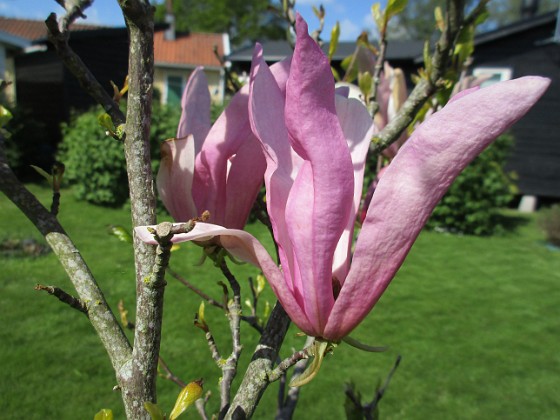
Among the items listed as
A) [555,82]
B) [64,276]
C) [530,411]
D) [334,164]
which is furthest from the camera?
[555,82]

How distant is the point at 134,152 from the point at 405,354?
4.17 meters

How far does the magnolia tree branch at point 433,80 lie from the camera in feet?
3.16

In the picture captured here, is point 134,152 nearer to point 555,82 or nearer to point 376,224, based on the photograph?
point 376,224

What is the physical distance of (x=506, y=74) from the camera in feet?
37.5

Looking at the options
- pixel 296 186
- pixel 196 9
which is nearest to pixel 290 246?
pixel 296 186

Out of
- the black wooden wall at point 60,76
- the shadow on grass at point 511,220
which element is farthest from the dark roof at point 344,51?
the shadow on grass at point 511,220

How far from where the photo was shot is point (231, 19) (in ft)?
123

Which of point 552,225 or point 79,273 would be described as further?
point 552,225

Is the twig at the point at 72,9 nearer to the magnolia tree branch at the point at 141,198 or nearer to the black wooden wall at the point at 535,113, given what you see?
the magnolia tree branch at the point at 141,198

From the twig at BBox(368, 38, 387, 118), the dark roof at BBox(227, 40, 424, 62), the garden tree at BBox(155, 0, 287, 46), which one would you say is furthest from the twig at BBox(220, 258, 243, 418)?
the garden tree at BBox(155, 0, 287, 46)

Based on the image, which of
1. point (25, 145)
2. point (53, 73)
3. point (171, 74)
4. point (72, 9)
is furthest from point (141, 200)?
point (171, 74)

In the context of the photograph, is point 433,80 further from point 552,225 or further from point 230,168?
point 552,225

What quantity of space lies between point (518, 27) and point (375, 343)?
9.11 m

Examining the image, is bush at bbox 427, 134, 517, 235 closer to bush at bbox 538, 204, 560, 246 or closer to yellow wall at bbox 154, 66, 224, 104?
bush at bbox 538, 204, 560, 246
